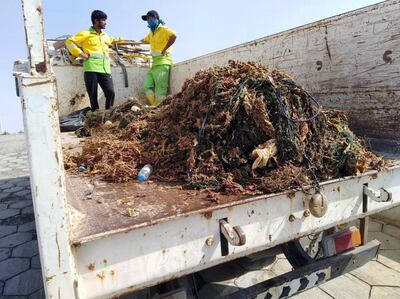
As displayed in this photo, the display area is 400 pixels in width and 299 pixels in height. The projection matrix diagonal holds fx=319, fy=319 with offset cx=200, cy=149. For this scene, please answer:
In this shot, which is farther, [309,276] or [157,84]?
[157,84]

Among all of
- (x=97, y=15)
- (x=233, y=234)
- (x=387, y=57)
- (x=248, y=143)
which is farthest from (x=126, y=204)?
(x=97, y=15)

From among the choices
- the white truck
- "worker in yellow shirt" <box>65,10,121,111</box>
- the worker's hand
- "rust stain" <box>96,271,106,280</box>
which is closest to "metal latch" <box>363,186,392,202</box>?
the white truck

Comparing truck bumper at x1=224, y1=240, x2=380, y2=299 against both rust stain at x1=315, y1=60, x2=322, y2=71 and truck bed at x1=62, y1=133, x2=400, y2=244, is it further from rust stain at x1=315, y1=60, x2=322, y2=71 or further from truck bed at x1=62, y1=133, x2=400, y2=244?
rust stain at x1=315, y1=60, x2=322, y2=71

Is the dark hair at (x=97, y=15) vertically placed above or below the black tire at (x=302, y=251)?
above

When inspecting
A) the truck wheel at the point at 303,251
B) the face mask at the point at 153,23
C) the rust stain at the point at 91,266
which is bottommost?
the truck wheel at the point at 303,251

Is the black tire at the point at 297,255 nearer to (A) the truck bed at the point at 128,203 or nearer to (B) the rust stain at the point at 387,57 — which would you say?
(A) the truck bed at the point at 128,203

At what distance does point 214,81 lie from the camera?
179 centimetres

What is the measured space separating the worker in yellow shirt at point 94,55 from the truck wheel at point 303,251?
3391 millimetres

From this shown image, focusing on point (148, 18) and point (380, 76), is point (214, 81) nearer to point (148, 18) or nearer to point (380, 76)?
point (380, 76)

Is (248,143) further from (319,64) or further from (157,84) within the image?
(157,84)

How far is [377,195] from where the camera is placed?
156 cm

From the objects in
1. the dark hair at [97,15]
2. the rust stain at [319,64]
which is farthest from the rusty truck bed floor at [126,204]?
the dark hair at [97,15]

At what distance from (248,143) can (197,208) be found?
56 cm

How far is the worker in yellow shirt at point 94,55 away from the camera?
4.43 m
